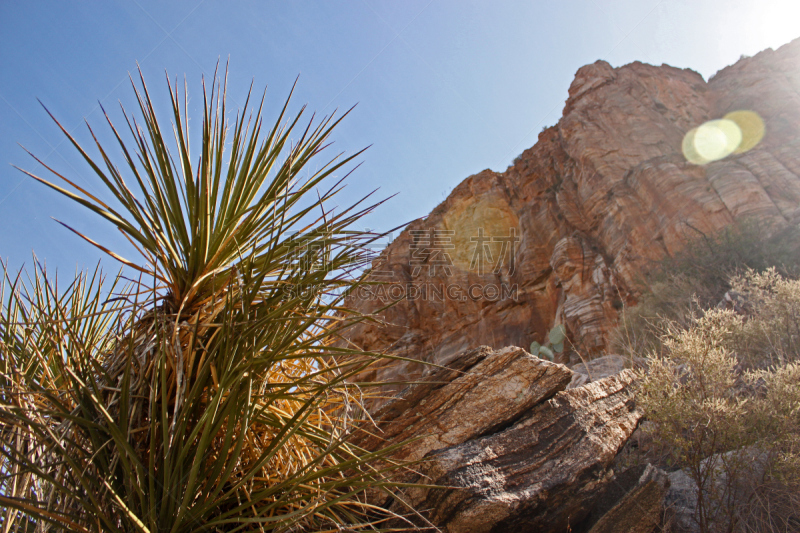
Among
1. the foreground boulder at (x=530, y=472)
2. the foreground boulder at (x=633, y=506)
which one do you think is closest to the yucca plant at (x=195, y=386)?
the foreground boulder at (x=530, y=472)

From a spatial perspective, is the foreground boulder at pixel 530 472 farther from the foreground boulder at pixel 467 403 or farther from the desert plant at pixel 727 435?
the desert plant at pixel 727 435

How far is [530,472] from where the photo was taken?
2.71m

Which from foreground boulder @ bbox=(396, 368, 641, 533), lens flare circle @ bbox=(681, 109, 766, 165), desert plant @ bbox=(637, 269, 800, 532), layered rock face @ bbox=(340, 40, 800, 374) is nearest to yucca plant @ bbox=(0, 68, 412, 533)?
foreground boulder @ bbox=(396, 368, 641, 533)

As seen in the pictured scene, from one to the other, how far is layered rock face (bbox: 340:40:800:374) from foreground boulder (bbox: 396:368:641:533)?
5.91 meters

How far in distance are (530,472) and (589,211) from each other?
13.6 meters

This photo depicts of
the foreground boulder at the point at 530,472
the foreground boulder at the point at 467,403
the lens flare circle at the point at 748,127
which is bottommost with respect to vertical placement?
the foreground boulder at the point at 530,472

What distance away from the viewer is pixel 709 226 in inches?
446

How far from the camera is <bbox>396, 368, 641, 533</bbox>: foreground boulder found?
8.03 feet

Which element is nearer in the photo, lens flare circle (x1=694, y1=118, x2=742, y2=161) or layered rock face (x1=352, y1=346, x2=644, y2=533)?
layered rock face (x1=352, y1=346, x2=644, y2=533)

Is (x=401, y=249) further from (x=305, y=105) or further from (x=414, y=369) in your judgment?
(x=305, y=105)

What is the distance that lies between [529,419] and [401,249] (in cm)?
1732

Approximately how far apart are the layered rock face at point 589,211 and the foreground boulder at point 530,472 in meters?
5.91

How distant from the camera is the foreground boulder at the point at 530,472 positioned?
8.03 ft

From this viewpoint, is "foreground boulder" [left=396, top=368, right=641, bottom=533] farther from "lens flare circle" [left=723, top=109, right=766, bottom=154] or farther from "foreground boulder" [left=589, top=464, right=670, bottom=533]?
"lens flare circle" [left=723, top=109, right=766, bottom=154]
